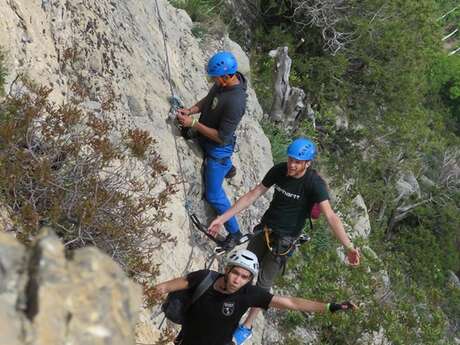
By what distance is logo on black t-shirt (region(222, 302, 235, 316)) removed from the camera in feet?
14.3

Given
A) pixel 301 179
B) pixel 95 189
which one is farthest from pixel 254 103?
pixel 95 189

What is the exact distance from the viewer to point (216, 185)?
7.24 metres

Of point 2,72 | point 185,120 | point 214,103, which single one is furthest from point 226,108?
point 2,72

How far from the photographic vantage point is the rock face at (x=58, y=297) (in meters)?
2.10

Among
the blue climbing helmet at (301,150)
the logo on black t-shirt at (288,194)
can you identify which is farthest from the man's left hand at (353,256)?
the blue climbing helmet at (301,150)

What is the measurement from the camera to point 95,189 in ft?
17.1

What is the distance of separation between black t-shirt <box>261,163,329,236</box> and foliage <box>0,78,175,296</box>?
1154 millimetres

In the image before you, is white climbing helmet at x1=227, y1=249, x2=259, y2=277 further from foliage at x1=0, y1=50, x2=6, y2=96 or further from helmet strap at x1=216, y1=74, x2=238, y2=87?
helmet strap at x1=216, y1=74, x2=238, y2=87

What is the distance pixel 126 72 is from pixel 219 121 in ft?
4.32

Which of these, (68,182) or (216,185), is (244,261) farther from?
(216,185)

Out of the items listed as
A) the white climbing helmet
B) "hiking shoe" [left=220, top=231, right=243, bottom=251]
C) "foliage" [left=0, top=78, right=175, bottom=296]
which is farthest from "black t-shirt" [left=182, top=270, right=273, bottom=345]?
"hiking shoe" [left=220, top=231, right=243, bottom=251]

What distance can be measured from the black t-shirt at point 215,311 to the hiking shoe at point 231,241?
255 centimetres

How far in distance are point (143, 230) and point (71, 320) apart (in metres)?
3.33

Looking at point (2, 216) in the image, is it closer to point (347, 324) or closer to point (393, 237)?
point (347, 324)
